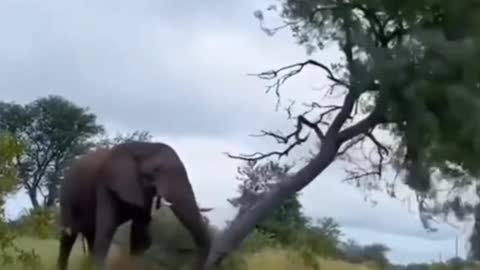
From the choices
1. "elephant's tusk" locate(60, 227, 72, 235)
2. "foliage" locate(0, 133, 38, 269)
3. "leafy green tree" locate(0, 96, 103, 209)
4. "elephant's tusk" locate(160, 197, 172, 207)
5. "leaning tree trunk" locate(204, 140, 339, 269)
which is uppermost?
"leafy green tree" locate(0, 96, 103, 209)

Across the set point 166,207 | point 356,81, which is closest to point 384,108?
point 356,81

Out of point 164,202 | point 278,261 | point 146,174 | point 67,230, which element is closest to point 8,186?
point 146,174

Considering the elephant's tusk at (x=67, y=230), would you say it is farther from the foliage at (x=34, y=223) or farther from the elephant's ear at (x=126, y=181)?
the elephant's ear at (x=126, y=181)

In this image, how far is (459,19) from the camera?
20.7m

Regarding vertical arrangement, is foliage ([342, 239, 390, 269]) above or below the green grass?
above

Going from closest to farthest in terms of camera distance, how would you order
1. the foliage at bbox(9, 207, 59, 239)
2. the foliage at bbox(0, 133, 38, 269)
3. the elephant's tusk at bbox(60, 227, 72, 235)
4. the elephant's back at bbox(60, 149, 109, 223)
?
the foliage at bbox(0, 133, 38, 269) → the foliage at bbox(9, 207, 59, 239) → the elephant's back at bbox(60, 149, 109, 223) → the elephant's tusk at bbox(60, 227, 72, 235)

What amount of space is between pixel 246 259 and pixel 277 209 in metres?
10.0

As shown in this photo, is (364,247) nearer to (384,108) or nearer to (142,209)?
(384,108)

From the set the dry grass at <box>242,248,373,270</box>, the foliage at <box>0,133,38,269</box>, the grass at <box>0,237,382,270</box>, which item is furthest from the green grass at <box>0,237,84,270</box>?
the dry grass at <box>242,248,373,270</box>

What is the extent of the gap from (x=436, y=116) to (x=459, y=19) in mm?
1541

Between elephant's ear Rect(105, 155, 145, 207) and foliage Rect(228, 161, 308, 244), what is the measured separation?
8.68 m

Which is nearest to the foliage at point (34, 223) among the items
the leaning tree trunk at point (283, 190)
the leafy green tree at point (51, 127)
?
the leaning tree trunk at point (283, 190)

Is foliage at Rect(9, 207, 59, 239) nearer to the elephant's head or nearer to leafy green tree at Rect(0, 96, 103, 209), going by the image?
the elephant's head

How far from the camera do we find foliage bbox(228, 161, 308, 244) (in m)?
27.2
